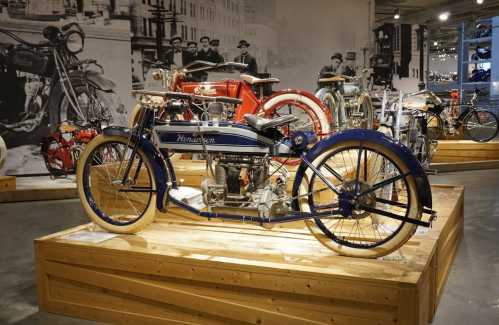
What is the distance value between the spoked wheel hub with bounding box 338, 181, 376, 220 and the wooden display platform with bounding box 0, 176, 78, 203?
16.9ft

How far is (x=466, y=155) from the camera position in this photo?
9.27 meters

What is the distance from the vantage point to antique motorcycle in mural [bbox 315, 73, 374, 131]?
6.18 m

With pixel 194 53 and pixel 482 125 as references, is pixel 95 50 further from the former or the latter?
pixel 482 125

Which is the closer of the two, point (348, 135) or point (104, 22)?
point (348, 135)

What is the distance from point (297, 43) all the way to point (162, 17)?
2512 millimetres

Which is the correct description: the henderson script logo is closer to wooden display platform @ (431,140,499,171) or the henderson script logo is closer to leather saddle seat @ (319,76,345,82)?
leather saddle seat @ (319,76,345,82)

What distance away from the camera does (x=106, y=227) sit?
3680 mm

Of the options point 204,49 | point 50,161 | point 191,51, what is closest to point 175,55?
point 191,51

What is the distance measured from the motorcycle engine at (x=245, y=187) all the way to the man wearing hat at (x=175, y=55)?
17.4 feet

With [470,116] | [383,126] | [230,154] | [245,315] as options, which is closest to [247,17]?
[470,116]

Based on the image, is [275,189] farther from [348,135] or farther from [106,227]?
[106,227]

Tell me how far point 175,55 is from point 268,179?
18.2 feet

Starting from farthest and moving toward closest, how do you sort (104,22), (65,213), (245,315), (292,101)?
(104,22)
(65,213)
(292,101)
(245,315)

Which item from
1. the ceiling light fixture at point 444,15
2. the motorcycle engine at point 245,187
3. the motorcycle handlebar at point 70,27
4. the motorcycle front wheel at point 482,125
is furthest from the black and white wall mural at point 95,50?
the motorcycle engine at point 245,187
